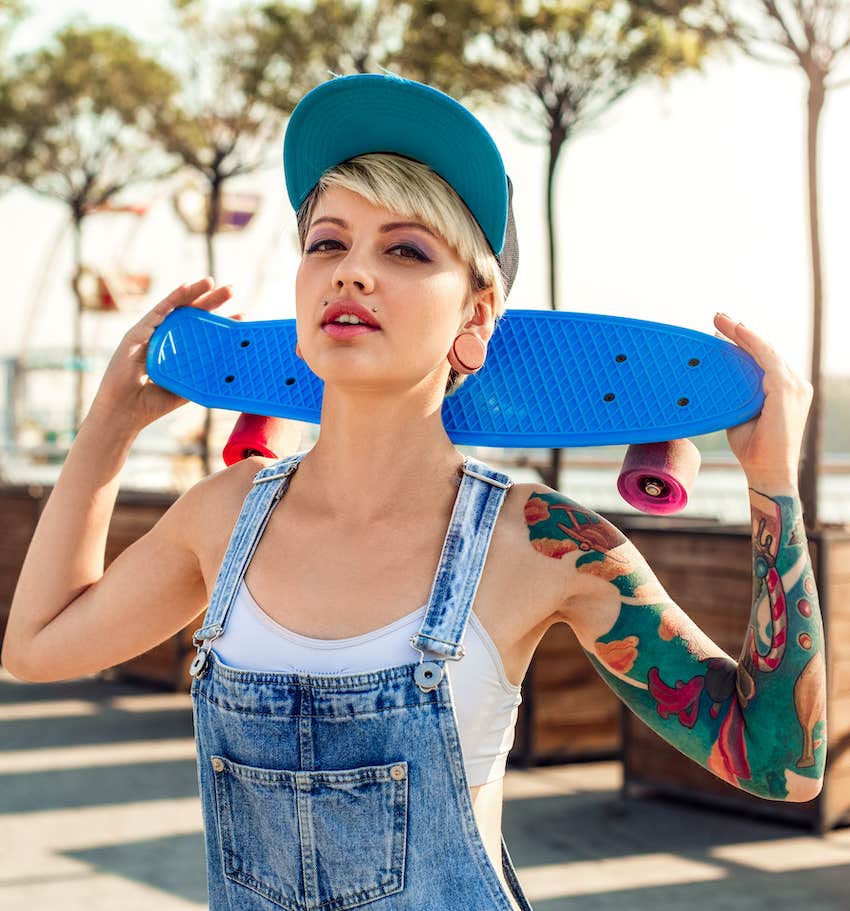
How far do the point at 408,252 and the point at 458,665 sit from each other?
18.9 inches

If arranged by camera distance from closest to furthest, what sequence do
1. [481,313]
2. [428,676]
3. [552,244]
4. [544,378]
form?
[428,676], [481,313], [544,378], [552,244]

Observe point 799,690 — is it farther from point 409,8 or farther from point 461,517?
point 409,8

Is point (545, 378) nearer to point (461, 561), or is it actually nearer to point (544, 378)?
point (544, 378)

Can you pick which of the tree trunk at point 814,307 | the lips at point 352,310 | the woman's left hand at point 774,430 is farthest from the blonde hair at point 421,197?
the tree trunk at point 814,307

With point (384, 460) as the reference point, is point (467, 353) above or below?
above

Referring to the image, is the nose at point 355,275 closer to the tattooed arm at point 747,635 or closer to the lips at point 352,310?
the lips at point 352,310

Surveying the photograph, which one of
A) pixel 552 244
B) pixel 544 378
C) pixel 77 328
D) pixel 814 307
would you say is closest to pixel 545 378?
pixel 544 378

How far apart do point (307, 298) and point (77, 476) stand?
0.47 m

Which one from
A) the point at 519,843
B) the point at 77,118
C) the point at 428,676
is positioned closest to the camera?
the point at 428,676

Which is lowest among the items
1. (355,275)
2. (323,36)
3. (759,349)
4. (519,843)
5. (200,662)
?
(519,843)

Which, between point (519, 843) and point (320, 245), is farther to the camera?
point (519, 843)

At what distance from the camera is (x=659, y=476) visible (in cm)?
153

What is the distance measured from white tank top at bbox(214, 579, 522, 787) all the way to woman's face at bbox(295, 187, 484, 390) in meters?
0.29

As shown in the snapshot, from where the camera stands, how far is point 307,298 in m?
1.45
